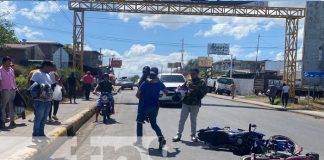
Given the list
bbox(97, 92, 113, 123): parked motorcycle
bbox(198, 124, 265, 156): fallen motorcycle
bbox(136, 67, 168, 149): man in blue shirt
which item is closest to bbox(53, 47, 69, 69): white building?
bbox(97, 92, 113, 123): parked motorcycle

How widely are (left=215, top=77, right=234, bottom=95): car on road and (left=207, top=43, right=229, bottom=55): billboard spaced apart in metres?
53.2

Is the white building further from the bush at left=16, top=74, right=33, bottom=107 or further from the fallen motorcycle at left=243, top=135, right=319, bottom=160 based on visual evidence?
the fallen motorcycle at left=243, top=135, right=319, bottom=160

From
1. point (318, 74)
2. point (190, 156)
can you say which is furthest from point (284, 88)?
point (190, 156)

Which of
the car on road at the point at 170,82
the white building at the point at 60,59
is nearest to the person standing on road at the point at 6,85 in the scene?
the car on road at the point at 170,82

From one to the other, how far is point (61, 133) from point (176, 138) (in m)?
2.69

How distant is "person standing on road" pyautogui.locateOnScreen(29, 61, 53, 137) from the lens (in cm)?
1046

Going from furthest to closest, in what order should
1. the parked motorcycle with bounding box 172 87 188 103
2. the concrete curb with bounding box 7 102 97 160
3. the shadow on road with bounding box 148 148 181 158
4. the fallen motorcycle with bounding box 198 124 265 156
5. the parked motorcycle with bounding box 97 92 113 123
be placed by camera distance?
1. the parked motorcycle with bounding box 97 92 113 123
2. the parked motorcycle with bounding box 172 87 188 103
3. the shadow on road with bounding box 148 148 181 158
4. the fallen motorcycle with bounding box 198 124 265 156
5. the concrete curb with bounding box 7 102 97 160

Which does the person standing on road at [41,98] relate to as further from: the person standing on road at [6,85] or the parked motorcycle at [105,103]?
the parked motorcycle at [105,103]

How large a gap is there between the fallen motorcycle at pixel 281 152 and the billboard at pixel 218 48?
105m

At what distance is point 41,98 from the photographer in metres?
10.5

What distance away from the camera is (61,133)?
38.1ft

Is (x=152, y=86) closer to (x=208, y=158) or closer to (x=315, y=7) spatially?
(x=208, y=158)

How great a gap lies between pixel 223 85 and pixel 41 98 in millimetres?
50349

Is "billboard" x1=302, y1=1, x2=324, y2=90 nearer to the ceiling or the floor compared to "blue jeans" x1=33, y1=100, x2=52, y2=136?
nearer to the ceiling
